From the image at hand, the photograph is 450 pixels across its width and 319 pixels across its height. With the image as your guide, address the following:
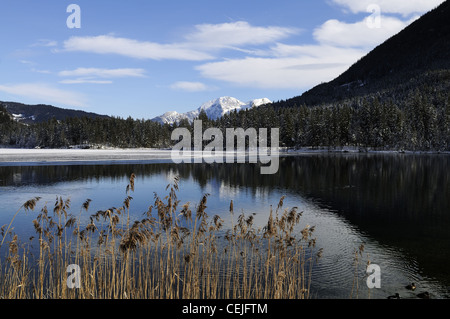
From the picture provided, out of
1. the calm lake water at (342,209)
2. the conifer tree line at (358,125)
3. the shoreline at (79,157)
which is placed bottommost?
the calm lake water at (342,209)

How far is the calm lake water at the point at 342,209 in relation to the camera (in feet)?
42.5

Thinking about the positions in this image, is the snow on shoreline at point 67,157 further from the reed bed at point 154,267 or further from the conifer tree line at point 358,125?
the reed bed at point 154,267

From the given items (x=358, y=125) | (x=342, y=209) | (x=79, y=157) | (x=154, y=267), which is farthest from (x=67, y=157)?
(x=358, y=125)

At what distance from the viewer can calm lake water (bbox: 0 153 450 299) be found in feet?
42.5

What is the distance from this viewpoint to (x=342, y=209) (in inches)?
975

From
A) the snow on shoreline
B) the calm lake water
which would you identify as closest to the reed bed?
the calm lake water

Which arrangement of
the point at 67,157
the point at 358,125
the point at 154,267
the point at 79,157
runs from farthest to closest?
the point at 358,125 < the point at 79,157 < the point at 67,157 < the point at 154,267

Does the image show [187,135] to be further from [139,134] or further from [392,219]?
[392,219]

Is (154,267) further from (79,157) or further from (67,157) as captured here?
(79,157)

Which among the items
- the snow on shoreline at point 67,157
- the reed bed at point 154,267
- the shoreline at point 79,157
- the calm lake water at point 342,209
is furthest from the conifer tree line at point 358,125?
the reed bed at point 154,267

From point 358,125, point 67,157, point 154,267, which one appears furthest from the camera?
point 358,125
